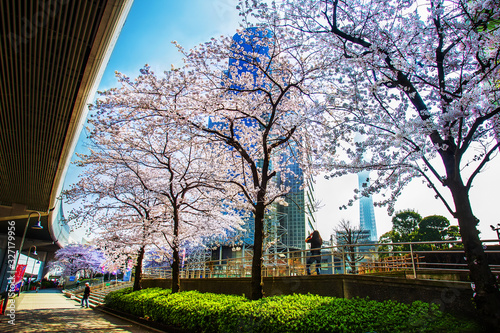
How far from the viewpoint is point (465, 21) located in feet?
19.8

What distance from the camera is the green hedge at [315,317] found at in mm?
5438

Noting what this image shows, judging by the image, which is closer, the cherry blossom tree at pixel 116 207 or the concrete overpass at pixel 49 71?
the concrete overpass at pixel 49 71

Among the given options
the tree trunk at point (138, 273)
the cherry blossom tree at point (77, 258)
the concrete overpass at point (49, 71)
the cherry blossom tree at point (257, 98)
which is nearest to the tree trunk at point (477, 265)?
the cherry blossom tree at point (257, 98)

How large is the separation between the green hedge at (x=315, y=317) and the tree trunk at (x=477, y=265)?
44 centimetres

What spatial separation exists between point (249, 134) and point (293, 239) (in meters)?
43.6

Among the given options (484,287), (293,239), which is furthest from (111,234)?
(293,239)

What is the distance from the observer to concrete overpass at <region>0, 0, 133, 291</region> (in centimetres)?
632

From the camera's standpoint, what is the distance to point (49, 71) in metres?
8.03

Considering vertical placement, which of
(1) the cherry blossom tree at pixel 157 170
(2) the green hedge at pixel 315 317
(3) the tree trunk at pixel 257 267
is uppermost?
(1) the cherry blossom tree at pixel 157 170

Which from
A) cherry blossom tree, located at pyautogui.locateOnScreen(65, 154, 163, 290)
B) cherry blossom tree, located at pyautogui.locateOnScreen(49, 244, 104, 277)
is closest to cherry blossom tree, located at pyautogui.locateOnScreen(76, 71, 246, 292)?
cherry blossom tree, located at pyautogui.locateOnScreen(65, 154, 163, 290)

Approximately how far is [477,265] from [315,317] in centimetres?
350

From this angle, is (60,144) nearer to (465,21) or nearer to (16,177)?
(16,177)

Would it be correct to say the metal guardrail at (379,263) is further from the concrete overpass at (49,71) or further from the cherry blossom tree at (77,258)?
the cherry blossom tree at (77,258)

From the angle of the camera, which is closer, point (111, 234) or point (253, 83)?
point (253, 83)
